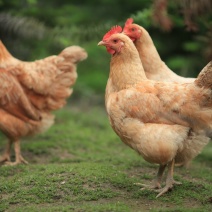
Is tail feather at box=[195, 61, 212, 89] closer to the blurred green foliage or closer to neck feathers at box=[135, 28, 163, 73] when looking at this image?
neck feathers at box=[135, 28, 163, 73]

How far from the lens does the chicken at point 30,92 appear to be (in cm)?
761

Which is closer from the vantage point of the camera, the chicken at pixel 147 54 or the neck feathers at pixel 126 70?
the neck feathers at pixel 126 70

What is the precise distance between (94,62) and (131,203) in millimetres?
7828

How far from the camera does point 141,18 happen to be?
29.2 ft

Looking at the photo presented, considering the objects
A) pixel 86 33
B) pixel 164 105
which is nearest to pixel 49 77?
pixel 164 105

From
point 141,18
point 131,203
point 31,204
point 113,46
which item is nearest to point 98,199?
point 131,203

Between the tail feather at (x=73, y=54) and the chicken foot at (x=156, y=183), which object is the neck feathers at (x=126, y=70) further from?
the tail feather at (x=73, y=54)

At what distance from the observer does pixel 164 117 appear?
229 inches

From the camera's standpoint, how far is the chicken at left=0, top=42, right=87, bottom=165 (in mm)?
7613

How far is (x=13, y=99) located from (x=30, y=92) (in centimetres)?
40

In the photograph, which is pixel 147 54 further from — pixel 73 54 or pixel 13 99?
pixel 13 99

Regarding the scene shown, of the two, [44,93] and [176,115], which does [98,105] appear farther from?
[176,115]

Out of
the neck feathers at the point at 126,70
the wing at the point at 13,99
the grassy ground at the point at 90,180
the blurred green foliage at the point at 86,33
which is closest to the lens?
the grassy ground at the point at 90,180

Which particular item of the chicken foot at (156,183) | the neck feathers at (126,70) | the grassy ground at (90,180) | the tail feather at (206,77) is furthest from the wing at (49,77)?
the tail feather at (206,77)
